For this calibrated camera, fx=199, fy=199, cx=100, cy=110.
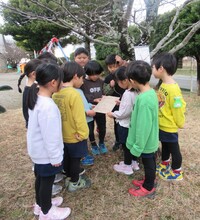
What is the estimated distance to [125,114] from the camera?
198 centimetres

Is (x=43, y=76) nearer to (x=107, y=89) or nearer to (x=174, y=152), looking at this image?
(x=107, y=89)

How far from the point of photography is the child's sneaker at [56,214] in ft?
5.22

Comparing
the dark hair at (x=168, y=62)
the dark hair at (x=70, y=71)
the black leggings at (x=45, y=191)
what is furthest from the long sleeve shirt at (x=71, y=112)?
the dark hair at (x=168, y=62)

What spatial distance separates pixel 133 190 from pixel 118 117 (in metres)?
0.72

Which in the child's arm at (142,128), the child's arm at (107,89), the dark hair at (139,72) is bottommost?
the child's arm at (142,128)

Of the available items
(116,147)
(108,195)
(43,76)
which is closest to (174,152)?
(108,195)

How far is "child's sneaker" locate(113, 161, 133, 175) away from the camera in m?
2.22

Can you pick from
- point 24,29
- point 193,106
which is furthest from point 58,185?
point 24,29

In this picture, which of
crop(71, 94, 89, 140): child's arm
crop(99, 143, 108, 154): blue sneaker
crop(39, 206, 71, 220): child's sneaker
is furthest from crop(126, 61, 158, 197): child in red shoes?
crop(99, 143, 108, 154): blue sneaker

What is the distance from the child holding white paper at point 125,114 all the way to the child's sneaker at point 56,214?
0.80 m

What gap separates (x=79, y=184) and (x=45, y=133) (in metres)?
0.91

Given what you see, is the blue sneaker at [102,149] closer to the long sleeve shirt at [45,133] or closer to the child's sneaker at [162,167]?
the child's sneaker at [162,167]

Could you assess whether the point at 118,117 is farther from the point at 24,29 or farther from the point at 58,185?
the point at 24,29

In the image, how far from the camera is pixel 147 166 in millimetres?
1785
